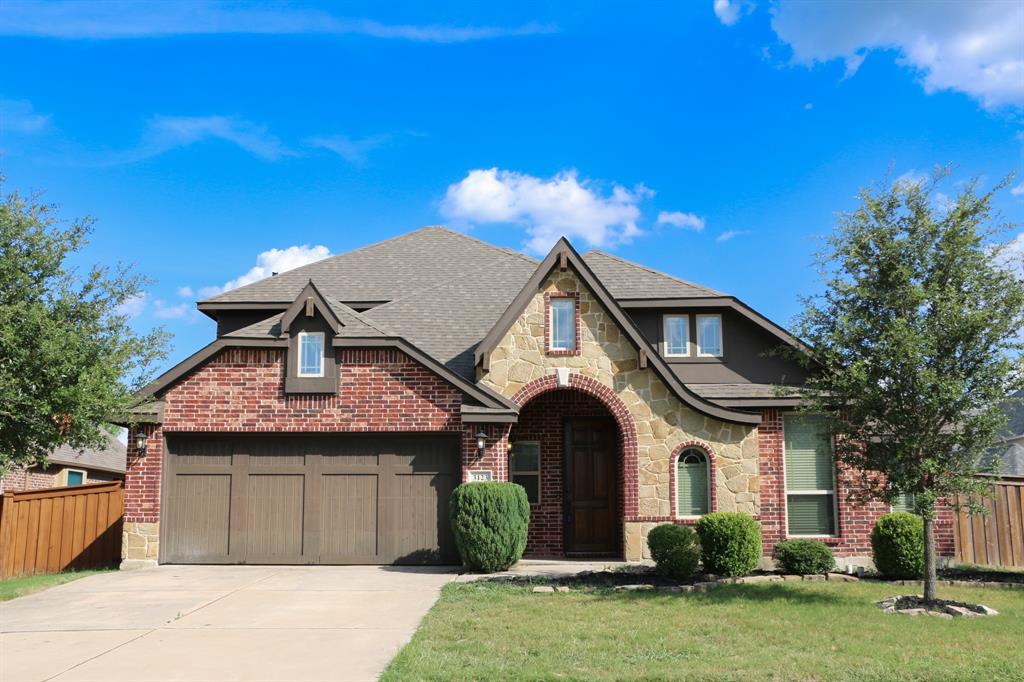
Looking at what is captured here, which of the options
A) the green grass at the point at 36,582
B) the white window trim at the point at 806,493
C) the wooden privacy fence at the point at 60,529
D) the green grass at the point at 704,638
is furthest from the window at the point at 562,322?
the green grass at the point at 36,582

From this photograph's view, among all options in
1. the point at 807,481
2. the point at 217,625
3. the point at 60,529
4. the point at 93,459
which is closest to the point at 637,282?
the point at 807,481

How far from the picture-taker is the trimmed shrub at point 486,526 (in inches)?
543

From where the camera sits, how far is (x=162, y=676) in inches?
291

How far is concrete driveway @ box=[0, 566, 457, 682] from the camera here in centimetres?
768

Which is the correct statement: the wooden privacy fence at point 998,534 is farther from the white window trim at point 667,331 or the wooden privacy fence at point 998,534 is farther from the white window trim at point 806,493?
the white window trim at point 667,331

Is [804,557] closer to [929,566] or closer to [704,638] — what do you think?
[929,566]

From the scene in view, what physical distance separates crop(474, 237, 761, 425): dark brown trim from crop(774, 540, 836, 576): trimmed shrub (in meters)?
2.56

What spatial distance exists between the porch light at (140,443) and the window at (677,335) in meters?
10.3

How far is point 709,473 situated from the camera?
15.5 meters

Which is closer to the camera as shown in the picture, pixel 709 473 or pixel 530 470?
pixel 709 473

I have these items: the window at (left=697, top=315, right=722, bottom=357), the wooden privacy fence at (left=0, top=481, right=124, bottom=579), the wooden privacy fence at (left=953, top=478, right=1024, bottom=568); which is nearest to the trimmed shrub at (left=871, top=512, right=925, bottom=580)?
the wooden privacy fence at (left=953, top=478, right=1024, bottom=568)

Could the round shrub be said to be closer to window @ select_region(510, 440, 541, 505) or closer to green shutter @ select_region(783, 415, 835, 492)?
green shutter @ select_region(783, 415, 835, 492)

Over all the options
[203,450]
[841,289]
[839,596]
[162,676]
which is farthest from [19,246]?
[839,596]

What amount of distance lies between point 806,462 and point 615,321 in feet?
14.9
